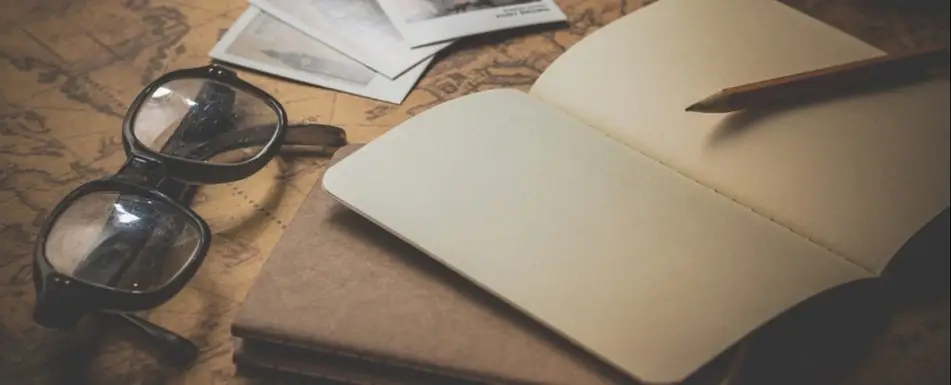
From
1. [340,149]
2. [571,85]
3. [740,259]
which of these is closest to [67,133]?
[340,149]

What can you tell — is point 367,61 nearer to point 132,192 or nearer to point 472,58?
point 472,58

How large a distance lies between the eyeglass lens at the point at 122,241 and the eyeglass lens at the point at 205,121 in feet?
0.22

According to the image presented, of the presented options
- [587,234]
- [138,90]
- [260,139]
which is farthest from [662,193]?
[138,90]

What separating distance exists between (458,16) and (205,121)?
0.22m

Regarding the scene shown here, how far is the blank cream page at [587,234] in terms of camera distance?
481 mm

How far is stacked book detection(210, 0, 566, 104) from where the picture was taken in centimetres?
72

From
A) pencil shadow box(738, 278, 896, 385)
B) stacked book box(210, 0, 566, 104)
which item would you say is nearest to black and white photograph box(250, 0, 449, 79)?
stacked book box(210, 0, 566, 104)

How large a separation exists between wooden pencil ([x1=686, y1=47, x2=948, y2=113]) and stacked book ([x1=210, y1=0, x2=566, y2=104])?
0.73 ft

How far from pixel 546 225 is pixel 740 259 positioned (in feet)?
0.33

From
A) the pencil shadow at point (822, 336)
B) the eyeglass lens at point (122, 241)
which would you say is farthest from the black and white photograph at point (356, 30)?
the pencil shadow at point (822, 336)

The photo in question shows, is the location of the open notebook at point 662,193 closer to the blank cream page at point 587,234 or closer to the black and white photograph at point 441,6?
the blank cream page at point 587,234

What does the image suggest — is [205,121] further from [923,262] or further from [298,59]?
[923,262]

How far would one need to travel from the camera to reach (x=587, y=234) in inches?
20.6

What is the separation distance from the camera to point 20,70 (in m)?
0.74
